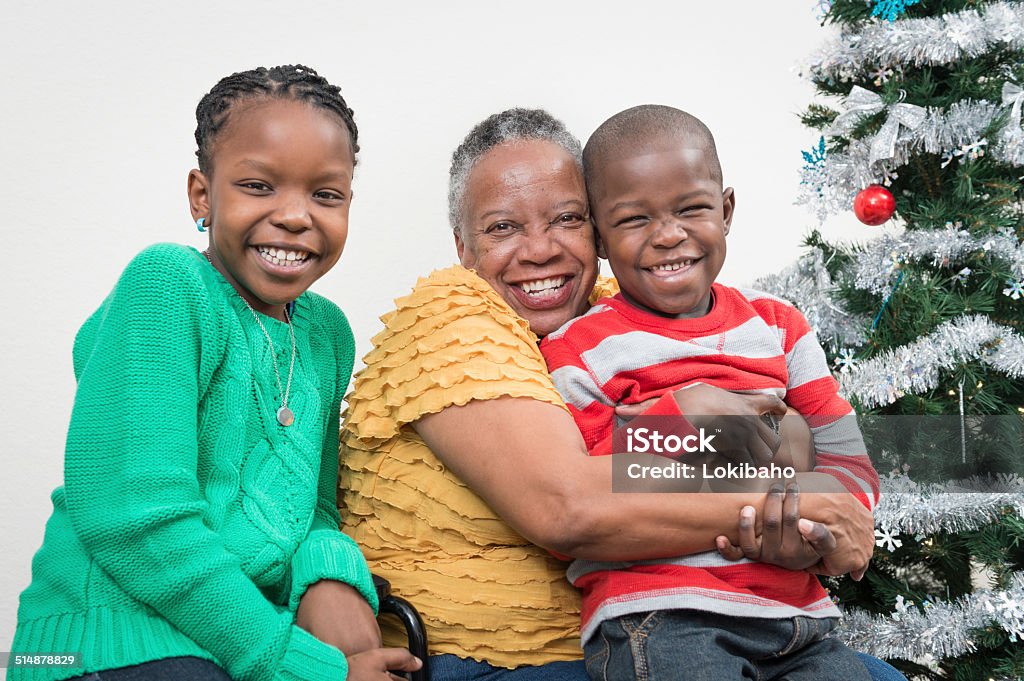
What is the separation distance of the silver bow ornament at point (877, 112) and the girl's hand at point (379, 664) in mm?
1980

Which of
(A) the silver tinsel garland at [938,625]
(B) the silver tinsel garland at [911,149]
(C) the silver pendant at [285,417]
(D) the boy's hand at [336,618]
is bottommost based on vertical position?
(A) the silver tinsel garland at [938,625]

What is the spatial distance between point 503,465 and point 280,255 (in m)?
0.49

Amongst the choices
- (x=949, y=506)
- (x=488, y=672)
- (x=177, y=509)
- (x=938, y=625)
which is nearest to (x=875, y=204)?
(x=949, y=506)

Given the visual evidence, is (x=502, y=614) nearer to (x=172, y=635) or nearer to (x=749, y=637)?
(x=749, y=637)

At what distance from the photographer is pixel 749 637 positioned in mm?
1499

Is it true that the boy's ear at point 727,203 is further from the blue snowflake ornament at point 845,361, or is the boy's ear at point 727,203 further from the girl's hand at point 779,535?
the blue snowflake ornament at point 845,361

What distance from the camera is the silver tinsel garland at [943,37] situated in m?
2.58

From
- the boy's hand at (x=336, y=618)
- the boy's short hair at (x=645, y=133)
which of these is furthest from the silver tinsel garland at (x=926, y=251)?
the boy's hand at (x=336, y=618)

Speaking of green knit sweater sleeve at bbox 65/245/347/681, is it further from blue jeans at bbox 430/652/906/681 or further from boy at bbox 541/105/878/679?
boy at bbox 541/105/878/679

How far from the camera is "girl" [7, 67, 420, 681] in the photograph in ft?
4.21

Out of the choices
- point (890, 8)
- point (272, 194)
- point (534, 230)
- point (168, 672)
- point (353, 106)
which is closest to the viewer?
point (168, 672)

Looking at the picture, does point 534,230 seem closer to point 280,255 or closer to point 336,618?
point 280,255

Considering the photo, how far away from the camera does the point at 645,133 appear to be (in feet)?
5.70

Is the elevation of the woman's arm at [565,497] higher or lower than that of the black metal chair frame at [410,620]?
higher
